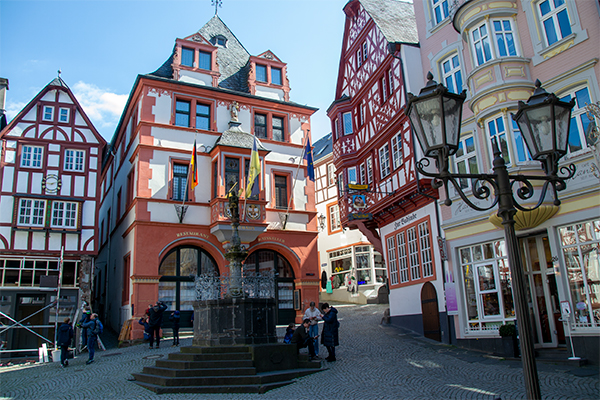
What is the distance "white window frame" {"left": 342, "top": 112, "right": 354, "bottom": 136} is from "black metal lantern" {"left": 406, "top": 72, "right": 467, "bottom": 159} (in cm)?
1756

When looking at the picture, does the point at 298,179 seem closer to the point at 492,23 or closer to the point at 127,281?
the point at 127,281

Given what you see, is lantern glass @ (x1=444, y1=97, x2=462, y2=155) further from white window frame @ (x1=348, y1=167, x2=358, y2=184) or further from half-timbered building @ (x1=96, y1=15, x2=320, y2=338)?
half-timbered building @ (x1=96, y1=15, x2=320, y2=338)

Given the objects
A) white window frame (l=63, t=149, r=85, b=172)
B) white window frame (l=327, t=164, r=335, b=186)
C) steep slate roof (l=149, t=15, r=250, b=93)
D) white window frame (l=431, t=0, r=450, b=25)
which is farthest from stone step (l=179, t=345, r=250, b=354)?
white window frame (l=327, t=164, r=335, b=186)

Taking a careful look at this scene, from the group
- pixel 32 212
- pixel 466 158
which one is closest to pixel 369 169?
pixel 466 158

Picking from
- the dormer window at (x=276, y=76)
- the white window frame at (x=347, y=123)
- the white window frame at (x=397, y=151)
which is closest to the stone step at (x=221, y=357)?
the white window frame at (x=397, y=151)

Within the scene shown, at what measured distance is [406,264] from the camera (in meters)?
19.0

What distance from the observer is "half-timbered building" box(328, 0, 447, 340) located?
17250 millimetres

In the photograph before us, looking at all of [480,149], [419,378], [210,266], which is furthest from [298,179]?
[419,378]

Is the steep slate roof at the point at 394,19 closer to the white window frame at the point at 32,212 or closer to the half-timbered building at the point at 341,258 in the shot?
the half-timbered building at the point at 341,258

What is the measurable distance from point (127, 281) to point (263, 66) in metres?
13.8

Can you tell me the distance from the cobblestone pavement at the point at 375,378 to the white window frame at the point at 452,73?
8.22 metres

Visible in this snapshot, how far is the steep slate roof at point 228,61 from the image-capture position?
25.8 m

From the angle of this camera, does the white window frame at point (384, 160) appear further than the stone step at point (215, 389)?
Yes

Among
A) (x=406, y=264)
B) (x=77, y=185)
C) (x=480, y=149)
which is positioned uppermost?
(x=77, y=185)
